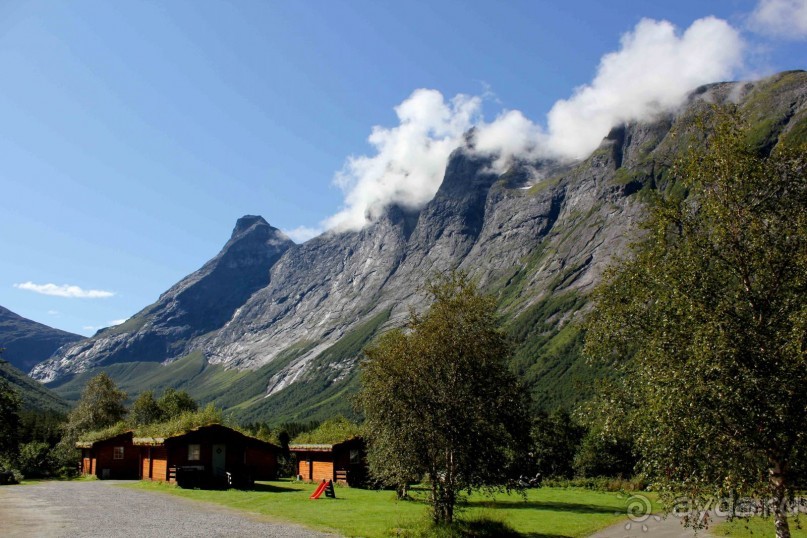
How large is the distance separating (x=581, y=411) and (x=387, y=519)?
47.8ft

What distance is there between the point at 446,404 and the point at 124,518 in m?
18.5

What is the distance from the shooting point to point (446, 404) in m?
27.7

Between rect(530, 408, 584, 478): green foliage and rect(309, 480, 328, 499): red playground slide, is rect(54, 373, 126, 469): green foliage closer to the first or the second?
rect(309, 480, 328, 499): red playground slide

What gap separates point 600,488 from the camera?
6450 centimetres

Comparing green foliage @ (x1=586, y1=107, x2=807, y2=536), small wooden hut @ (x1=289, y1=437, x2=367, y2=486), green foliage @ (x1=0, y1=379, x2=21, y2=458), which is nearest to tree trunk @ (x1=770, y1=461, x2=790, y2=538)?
green foliage @ (x1=586, y1=107, x2=807, y2=536)

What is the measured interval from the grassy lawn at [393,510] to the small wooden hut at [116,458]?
1506cm

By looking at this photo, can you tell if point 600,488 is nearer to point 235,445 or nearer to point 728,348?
point 235,445

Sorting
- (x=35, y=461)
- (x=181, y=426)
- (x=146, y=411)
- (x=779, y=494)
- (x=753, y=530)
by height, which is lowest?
(x=753, y=530)

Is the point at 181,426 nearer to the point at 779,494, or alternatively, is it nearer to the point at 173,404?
the point at 779,494

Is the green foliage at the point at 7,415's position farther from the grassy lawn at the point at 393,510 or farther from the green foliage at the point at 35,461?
the green foliage at the point at 35,461

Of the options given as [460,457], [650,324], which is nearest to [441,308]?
[460,457]

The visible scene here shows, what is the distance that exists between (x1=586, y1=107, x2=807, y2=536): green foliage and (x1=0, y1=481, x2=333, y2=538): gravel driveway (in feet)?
55.4

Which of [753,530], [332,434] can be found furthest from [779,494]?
[332,434]

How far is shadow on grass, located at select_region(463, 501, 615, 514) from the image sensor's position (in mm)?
40156
